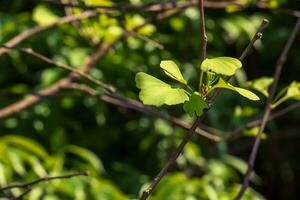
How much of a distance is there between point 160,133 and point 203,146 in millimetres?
283

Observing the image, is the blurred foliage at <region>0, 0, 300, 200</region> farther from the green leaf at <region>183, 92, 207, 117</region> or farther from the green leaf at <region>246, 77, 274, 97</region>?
the green leaf at <region>183, 92, 207, 117</region>

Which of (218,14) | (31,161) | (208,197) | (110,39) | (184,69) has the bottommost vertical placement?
(31,161)

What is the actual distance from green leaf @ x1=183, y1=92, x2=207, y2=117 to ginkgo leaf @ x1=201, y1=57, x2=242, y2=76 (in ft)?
0.13

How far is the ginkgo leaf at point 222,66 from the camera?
2.53 ft

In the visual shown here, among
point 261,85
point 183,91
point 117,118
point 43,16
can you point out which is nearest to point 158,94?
point 183,91

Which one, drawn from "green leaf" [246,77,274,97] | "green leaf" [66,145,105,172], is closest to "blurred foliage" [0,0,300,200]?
"green leaf" [66,145,105,172]

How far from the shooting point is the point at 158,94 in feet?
2.52

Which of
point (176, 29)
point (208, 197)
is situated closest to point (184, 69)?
point (176, 29)

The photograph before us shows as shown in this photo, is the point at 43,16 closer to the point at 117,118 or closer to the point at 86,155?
the point at 86,155

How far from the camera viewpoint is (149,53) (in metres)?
2.63

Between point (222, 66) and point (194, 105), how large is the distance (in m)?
0.06

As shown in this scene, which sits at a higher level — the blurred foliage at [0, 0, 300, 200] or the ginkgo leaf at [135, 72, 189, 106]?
the blurred foliage at [0, 0, 300, 200]

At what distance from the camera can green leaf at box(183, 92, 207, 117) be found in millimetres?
788

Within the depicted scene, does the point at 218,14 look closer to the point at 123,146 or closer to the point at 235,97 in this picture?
the point at 235,97
